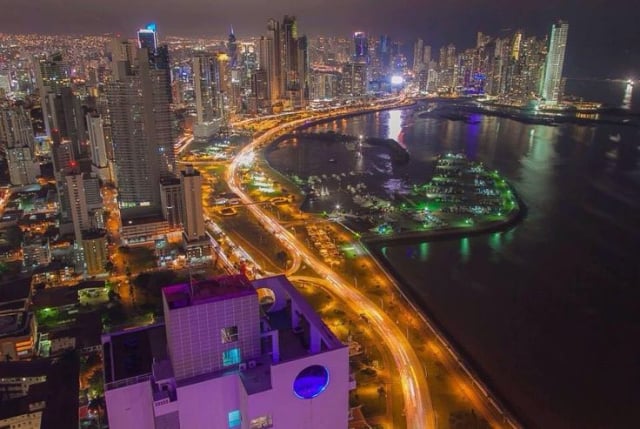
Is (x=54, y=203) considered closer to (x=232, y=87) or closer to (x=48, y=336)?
(x=48, y=336)

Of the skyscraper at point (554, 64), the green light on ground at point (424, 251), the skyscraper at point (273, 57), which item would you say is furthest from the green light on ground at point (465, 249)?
the skyscraper at point (554, 64)

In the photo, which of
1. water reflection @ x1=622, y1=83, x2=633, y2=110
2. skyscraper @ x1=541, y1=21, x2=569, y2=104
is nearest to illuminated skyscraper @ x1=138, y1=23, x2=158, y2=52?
skyscraper @ x1=541, y1=21, x2=569, y2=104

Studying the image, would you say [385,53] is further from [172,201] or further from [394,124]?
[172,201]

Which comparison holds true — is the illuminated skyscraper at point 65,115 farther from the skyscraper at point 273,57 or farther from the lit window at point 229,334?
the lit window at point 229,334

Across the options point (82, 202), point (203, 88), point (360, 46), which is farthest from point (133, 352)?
point (360, 46)

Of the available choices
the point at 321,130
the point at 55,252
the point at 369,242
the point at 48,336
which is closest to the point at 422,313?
the point at 369,242
